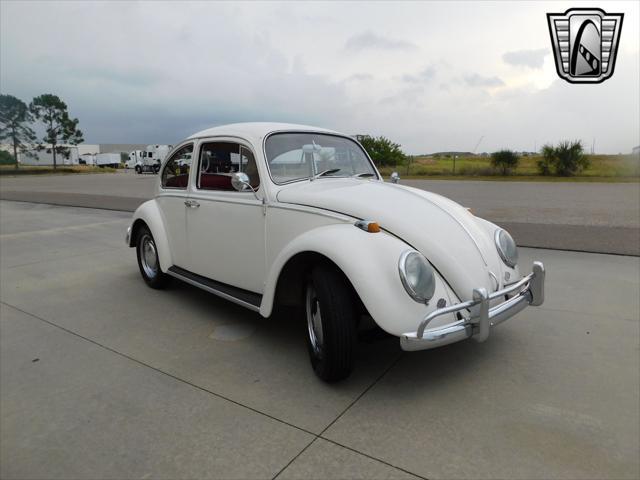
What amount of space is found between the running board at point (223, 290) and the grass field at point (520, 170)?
22.2 metres

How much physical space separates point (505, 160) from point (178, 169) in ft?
80.9

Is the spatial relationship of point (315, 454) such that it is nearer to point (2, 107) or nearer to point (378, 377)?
point (378, 377)

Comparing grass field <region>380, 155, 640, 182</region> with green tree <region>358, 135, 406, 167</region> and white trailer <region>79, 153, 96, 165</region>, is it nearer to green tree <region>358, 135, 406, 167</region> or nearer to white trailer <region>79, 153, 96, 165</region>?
green tree <region>358, 135, 406, 167</region>

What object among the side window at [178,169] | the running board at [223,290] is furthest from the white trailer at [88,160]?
the running board at [223,290]

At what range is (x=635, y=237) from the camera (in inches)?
278

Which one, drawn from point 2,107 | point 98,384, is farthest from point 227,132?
point 2,107

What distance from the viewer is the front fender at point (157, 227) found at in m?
4.48

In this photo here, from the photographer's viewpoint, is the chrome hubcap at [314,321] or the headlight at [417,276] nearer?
the headlight at [417,276]

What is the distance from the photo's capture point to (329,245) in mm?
2695

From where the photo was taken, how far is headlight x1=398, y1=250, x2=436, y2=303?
8.11 ft

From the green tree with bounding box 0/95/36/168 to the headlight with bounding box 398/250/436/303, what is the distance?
6328 cm

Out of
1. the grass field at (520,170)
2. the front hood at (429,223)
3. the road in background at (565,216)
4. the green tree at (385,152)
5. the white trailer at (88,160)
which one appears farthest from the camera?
the white trailer at (88,160)

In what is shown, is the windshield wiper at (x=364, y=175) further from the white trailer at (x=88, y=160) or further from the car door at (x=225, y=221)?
the white trailer at (x=88, y=160)

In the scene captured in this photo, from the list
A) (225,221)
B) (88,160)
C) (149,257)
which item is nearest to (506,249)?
(225,221)
